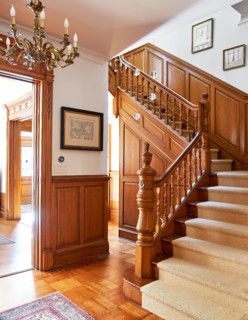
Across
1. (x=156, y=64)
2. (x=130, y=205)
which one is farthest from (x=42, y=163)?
(x=156, y=64)

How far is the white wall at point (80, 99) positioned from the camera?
11.0 feet

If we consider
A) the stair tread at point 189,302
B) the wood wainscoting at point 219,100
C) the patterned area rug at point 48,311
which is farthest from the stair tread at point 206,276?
the wood wainscoting at point 219,100

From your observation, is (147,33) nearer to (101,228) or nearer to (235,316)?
(101,228)

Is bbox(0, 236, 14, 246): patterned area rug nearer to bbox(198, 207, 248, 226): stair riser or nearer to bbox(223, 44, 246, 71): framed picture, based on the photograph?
bbox(198, 207, 248, 226): stair riser

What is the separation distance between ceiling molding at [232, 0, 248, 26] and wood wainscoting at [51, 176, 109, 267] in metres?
3.23

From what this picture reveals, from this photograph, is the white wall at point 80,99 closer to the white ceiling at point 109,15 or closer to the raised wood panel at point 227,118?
the white ceiling at point 109,15

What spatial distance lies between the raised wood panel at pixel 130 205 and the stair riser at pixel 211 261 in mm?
1904

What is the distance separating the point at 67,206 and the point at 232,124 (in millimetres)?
2878

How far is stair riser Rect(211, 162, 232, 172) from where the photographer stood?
3.87 meters

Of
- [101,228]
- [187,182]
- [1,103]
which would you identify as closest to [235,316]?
[187,182]

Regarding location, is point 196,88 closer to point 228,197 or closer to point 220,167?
point 220,167

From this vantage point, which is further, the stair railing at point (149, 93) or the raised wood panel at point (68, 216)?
the stair railing at point (149, 93)

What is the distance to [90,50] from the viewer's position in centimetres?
358

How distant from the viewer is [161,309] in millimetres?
2227
